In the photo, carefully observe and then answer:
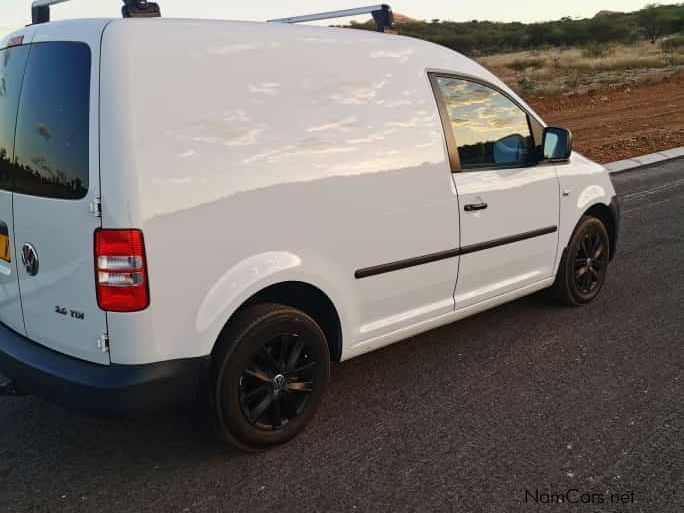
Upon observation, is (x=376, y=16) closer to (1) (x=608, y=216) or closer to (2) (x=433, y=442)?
(1) (x=608, y=216)

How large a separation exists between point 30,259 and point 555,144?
10.2 ft

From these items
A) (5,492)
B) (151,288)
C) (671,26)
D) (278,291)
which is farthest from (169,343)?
(671,26)

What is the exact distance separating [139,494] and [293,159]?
62.0 inches

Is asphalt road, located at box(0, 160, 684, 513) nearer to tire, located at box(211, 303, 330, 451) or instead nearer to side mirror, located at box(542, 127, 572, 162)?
tire, located at box(211, 303, 330, 451)

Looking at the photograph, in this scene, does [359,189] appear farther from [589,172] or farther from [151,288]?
[589,172]

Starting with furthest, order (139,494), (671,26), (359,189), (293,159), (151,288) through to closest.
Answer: (671,26) < (359,189) < (293,159) < (139,494) < (151,288)

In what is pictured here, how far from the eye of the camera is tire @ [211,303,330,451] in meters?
2.92

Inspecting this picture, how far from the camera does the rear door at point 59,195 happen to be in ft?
8.74

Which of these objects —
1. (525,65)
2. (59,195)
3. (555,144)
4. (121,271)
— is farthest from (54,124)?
(525,65)

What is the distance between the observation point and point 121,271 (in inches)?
103

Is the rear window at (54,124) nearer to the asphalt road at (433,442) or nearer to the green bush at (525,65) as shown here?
the asphalt road at (433,442)

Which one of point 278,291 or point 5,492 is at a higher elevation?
point 278,291

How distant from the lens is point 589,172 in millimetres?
4742

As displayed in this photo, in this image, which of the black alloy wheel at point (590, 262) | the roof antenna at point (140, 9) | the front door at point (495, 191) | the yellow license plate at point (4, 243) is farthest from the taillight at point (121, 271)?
the black alloy wheel at point (590, 262)
